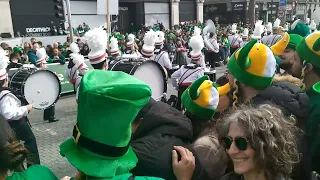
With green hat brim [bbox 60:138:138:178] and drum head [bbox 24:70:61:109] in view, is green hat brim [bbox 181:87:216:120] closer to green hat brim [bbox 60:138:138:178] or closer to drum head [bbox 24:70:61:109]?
green hat brim [bbox 60:138:138:178]

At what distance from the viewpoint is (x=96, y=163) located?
1.43 metres

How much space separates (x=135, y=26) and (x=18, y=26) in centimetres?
1096

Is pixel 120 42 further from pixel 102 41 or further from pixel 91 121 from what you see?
pixel 91 121

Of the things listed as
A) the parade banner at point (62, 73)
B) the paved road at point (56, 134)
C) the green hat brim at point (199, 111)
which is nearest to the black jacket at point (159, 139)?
the green hat brim at point (199, 111)

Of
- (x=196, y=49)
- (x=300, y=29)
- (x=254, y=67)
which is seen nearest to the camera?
(x=254, y=67)

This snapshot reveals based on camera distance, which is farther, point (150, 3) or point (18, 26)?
point (150, 3)

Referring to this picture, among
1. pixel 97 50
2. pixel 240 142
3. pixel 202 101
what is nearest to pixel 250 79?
pixel 202 101

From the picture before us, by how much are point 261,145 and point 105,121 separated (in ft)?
2.40

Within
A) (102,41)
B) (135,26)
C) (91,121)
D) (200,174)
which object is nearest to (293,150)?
(200,174)

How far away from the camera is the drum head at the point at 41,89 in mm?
6791

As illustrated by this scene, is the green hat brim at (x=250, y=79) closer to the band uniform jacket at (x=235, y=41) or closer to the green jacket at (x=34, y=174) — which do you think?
the green jacket at (x=34, y=174)

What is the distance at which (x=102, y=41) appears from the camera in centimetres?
471

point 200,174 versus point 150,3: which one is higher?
point 150,3

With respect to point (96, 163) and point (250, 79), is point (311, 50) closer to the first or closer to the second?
point (250, 79)
